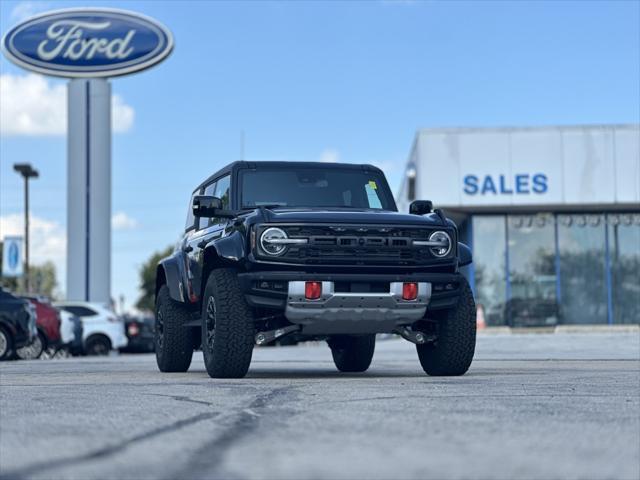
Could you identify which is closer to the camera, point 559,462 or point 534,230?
point 559,462

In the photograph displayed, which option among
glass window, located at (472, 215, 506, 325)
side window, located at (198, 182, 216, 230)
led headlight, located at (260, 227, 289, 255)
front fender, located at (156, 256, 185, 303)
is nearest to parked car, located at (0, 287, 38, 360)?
front fender, located at (156, 256, 185, 303)

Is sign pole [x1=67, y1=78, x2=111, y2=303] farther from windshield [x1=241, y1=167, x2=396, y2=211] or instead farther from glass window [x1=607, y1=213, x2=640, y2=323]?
windshield [x1=241, y1=167, x2=396, y2=211]

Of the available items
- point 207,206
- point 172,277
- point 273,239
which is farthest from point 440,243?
point 172,277

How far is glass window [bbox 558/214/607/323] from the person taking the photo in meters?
36.2

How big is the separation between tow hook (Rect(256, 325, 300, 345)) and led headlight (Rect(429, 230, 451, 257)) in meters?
1.26

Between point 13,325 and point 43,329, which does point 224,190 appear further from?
point 43,329

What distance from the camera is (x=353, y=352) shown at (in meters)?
12.2

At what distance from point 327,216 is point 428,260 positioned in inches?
34.9

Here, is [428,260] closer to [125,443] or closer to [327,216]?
[327,216]

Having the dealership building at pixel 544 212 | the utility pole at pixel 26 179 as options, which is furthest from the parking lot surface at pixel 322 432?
the utility pole at pixel 26 179

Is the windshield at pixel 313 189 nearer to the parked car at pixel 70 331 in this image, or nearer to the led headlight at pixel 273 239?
the led headlight at pixel 273 239

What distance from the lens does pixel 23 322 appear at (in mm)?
19922

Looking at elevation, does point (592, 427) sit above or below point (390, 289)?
below

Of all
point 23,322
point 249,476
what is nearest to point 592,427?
point 249,476
